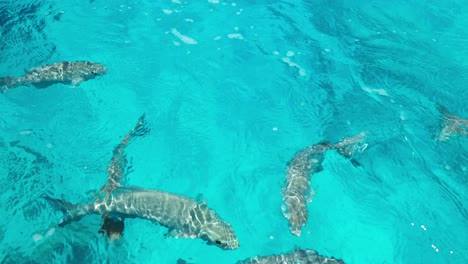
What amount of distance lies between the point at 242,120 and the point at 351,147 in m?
2.43

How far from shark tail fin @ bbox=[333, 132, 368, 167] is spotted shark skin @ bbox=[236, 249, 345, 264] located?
258cm

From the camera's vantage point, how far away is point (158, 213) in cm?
647

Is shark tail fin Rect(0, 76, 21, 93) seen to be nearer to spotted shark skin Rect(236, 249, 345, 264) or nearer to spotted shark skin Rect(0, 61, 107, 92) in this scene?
spotted shark skin Rect(0, 61, 107, 92)

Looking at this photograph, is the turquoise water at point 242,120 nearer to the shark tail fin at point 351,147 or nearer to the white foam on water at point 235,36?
the white foam on water at point 235,36

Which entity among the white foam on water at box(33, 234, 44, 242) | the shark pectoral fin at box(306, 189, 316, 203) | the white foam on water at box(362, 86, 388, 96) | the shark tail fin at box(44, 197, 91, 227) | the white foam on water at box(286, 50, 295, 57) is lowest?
the white foam on water at box(33, 234, 44, 242)

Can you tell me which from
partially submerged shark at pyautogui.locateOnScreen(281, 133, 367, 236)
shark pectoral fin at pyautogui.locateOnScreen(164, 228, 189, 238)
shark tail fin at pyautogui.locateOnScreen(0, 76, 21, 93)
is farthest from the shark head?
shark tail fin at pyautogui.locateOnScreen(0, 76, 21, 93)

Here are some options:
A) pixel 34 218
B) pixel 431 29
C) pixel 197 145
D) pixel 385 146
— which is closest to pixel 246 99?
pixel 197 145

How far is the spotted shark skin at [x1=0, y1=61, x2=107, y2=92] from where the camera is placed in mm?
8789

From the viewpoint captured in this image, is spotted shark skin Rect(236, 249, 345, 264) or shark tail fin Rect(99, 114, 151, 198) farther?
shark tail fin Rect(99, 114, 151, 198)

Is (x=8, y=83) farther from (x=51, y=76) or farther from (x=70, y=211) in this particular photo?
(x=70, y=211)

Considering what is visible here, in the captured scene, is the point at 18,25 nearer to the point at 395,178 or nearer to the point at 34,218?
the point at 34,218

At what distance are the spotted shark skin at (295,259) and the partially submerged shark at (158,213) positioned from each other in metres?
0.53

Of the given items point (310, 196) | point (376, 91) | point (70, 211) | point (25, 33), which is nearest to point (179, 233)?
point (70, 211)

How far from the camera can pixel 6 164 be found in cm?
740
